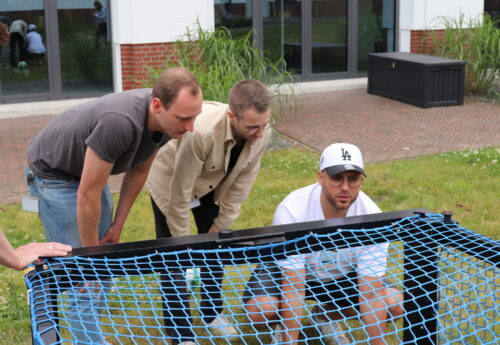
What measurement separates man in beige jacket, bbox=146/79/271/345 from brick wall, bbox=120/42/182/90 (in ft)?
19.5

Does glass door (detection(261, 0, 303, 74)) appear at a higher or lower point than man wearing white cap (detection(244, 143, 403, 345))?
higher

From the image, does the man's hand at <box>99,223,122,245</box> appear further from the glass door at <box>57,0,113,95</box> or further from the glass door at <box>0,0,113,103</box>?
the glass door at <box>57,0,113,95</box>

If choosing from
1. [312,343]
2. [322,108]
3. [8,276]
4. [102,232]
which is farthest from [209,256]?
[322,108]

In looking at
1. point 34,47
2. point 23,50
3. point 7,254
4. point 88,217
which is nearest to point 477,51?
point 34,47

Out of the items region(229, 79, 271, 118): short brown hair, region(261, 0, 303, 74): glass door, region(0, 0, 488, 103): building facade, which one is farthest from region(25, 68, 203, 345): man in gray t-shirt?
region(261, 0, 303, 74): glass door

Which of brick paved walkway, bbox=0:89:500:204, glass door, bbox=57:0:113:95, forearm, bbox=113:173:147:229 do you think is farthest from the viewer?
glass door, bbox=57:0:113:95

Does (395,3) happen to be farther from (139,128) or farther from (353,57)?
(139,128)

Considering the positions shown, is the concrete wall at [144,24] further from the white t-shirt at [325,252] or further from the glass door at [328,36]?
the white t-shirt at [325,252]

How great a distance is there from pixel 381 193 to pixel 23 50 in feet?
18.6

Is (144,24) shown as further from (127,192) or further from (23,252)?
(23,252)

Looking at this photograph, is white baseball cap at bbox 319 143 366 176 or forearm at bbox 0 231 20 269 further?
white baseball cap at bbox 319 143 366 176

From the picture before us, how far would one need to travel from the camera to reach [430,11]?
11.4 meters

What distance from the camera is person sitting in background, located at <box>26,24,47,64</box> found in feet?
31.9

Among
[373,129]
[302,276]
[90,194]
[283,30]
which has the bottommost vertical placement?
[373,129]
